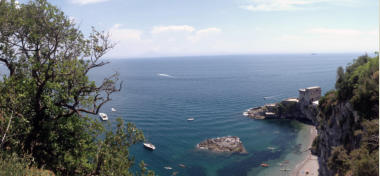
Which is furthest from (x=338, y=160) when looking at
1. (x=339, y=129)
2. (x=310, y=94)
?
(x=310, y=94)

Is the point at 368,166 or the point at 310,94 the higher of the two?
the point at 368,166

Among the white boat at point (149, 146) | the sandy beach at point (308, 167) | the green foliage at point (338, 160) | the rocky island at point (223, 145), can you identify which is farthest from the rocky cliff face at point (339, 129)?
the white boat at point (149, 146)

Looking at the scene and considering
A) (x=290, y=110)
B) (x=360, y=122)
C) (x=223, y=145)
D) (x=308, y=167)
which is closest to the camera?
(x=360, y=122)

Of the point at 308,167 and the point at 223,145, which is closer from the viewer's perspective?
the point at 308,167

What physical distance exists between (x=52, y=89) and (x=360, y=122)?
30827mm

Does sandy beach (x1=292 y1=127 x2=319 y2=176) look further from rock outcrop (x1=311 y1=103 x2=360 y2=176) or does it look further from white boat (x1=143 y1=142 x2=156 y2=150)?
white boat (x1=143 y1=142 x2=156 y2=150)

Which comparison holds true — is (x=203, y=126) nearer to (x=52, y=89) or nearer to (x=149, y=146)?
(x=149, y=146)

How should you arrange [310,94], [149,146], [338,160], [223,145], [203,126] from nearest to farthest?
[338,160] → [149,146] → [223,145] → [203,126] → [310,94]

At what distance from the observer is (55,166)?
1288 cm

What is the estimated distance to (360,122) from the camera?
27578 mm

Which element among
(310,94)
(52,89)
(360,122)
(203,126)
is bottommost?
(203,126)

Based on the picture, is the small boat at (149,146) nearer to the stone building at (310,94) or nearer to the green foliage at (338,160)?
the green foliage at (338,160)

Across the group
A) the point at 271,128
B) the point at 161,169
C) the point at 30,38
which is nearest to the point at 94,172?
the point at 30,38

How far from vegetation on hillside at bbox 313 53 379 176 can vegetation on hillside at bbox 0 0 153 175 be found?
59.0 feet
